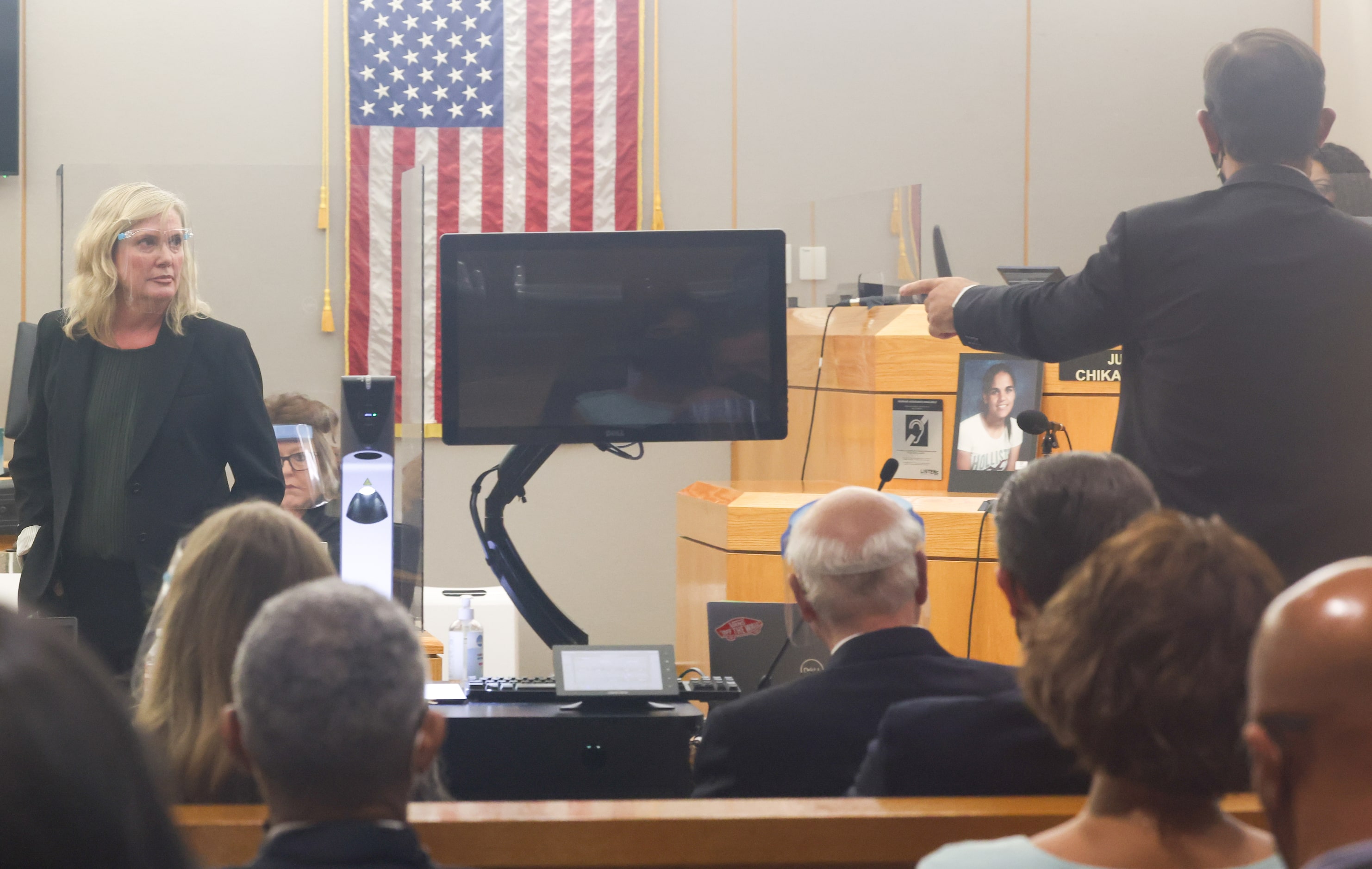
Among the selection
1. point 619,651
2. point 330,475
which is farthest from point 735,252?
point 330,475

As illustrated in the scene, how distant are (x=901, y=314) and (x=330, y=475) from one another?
74.9 inches

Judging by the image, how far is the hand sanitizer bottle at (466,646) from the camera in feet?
9.65

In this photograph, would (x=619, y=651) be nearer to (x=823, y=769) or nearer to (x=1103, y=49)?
(x=823, y=769)

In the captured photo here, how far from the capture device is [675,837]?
1420 millimetres

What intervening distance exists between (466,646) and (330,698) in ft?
6.10

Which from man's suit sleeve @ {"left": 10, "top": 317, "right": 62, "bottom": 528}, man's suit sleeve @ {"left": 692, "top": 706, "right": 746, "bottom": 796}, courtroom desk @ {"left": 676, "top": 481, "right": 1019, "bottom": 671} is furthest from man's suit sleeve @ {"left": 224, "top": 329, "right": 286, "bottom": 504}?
man's suit sleeve @ {"left": 692, "top": 706, "right": 746, "bottom": 796}

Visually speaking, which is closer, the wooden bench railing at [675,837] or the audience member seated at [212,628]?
the wooden bench railing at [675,837]

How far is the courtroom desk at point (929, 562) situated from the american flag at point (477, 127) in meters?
2.17

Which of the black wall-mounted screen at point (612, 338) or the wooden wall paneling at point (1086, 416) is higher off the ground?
the black wall-mounted screen at point (612, 338)

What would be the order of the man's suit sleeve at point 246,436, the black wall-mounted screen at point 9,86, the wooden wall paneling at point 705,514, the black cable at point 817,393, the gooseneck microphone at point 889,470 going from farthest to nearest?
the black wall-mounted screen at point 9,86, the black cable at point 817,393, the wooden wall paneling at point 705,514, the gooseneck microphone at point 889,470, the man's suit sleeve at point 246,436

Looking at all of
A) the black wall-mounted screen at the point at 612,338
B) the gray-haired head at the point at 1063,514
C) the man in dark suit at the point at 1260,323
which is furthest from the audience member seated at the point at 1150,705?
the black wall-mounted screen at the point at 612,338

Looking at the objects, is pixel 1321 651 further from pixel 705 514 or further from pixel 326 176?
pixel 326 176

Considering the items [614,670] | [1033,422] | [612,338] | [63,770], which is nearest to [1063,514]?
[614,670]

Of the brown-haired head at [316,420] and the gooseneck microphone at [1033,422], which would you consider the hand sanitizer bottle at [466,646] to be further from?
the gooseneck microphone at [1033,422]
